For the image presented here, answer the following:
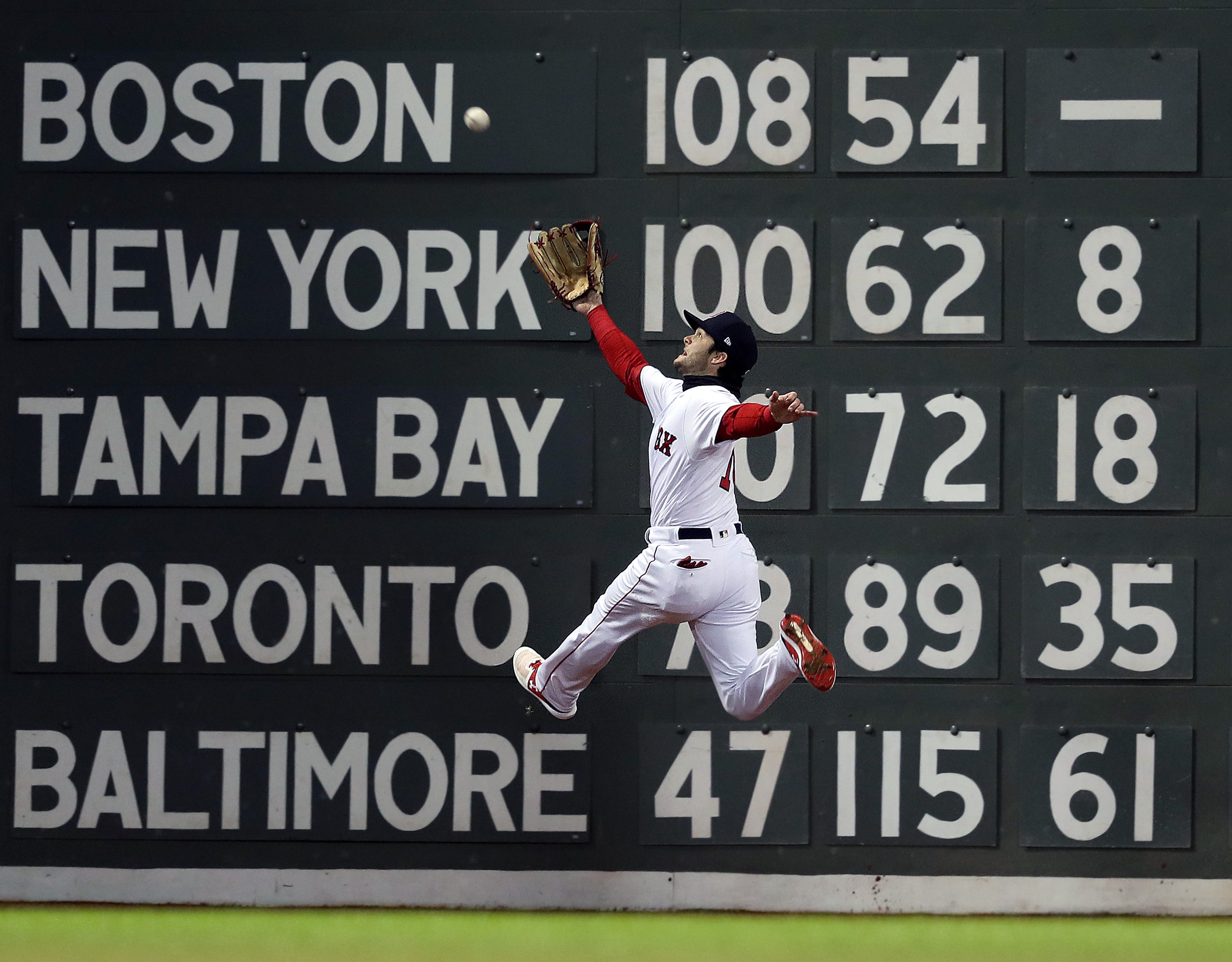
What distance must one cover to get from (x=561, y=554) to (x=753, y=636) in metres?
1.02

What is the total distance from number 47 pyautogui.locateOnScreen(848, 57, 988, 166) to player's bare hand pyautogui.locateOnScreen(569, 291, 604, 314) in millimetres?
1424

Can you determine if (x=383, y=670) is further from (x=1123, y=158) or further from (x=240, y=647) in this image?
(x=1123, y=158)

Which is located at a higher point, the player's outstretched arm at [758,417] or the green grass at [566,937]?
the player's outstretched arm at [758,417]

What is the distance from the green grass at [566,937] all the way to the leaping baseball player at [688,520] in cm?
119

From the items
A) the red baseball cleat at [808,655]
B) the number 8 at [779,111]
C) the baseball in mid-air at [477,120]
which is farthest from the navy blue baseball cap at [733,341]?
the baseball in mid-air at [477,120]

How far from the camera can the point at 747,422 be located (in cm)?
392

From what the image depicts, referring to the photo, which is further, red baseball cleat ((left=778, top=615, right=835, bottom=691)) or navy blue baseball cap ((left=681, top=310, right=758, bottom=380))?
navy blue baseball cap ((left=681, top=310, right=758, bottom=380))

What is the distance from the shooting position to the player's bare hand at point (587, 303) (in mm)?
4383

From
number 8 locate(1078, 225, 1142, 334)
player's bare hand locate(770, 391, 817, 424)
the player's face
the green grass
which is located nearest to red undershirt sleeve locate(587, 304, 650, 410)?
the player's face

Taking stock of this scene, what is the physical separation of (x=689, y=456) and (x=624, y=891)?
1959 mm

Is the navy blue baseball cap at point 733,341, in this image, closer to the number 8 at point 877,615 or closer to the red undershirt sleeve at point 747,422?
the red undershirt sleeve at point 747,422

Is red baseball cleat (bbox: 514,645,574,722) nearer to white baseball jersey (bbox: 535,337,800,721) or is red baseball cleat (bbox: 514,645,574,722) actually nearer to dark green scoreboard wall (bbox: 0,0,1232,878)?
white baseball jersey (bbox: 535,337,800,721)

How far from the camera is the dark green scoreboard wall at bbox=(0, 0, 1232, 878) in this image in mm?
5008

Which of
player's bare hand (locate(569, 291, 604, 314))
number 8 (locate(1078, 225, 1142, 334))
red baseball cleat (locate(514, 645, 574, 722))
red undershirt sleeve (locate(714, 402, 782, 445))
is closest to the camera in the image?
red undershirt sleeve (locate(714, 402, 782, 445))
